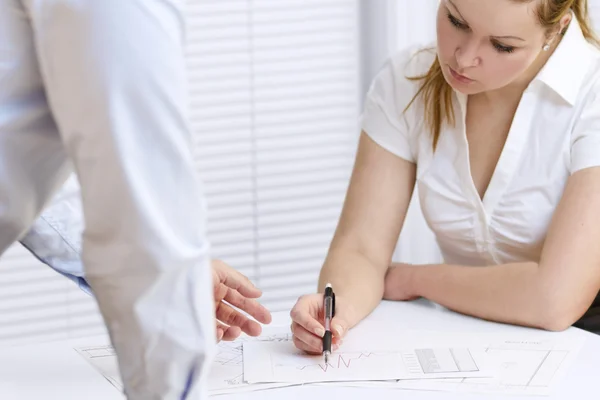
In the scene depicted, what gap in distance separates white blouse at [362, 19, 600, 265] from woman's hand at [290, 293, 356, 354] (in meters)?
0.36

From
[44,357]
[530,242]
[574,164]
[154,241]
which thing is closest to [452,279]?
[530,242]

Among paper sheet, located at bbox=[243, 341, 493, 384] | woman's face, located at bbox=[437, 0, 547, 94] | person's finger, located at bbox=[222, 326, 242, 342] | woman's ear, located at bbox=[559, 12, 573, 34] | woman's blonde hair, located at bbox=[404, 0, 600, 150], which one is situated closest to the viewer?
paper sheet, located at bbox=[243, 341, 493, 384]

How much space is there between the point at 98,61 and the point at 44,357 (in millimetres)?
888

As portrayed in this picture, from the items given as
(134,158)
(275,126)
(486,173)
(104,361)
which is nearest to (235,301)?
(104,361)

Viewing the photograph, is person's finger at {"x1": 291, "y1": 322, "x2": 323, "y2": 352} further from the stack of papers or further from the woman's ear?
the woman's ear

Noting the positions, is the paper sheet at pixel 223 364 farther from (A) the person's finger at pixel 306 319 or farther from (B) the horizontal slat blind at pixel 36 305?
(B) the horizontal slat blind at pixel 36 305

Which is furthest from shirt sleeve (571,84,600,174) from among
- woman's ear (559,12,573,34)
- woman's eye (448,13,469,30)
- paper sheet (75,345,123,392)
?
paper sheet (75,345,123,392)

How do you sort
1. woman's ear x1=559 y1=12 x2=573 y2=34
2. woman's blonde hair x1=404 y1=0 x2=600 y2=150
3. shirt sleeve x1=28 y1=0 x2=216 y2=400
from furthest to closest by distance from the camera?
woman's blonde hair x1=404 y1=0 x2=600 y2=150 → woman's ear x1=559 y1=12 x2=573 y2=34 → shirt sleeve x1=28 y1=0 x2=216 y2=400

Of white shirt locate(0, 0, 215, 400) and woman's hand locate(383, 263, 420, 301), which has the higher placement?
white shirt locate(0, 0, 215, 400)

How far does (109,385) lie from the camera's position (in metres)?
1.35

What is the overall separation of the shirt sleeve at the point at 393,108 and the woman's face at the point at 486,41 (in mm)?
193

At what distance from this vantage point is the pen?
56.7 inches

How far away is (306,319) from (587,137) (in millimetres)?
636

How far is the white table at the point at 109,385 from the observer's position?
1.31m
